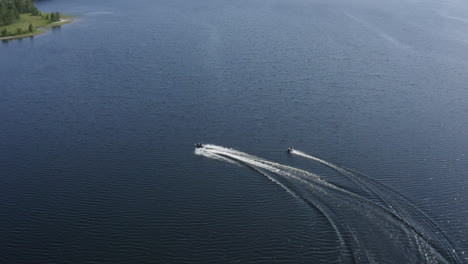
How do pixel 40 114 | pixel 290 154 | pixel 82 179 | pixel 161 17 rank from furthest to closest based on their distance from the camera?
pixel 161 17 → pixel 40 114 → pixel 290 154 → pixel 82 179

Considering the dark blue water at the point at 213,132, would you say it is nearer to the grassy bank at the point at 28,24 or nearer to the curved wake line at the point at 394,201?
the curved wake line at the point at 394,201

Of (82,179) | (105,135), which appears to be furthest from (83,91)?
(82,179)

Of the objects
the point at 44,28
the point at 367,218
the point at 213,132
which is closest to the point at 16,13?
the point at 44,28

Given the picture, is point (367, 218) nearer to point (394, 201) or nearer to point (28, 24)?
point (394, 201)

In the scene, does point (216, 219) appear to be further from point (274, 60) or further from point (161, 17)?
point (161, 17)

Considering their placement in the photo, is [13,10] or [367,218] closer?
[367,218]
